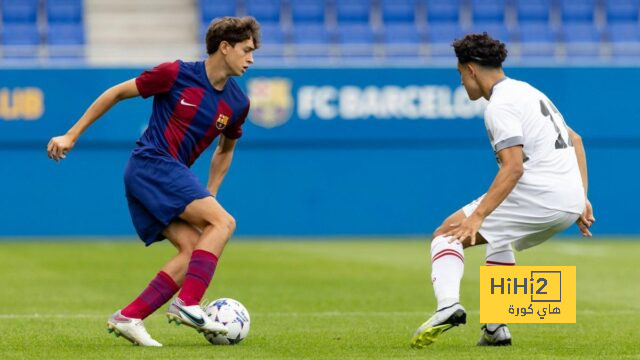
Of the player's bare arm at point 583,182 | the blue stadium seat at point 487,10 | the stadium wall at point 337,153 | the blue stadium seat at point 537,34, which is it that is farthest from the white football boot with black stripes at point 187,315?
the blue stadium seat at point 487,10

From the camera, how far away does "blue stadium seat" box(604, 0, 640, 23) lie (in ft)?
87.8

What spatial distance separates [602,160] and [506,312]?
16398 millimetres

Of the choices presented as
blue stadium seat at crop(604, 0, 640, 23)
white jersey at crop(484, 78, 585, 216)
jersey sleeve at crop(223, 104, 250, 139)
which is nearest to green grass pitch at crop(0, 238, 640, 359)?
white jersey at crop(484, 78, 585, 216)

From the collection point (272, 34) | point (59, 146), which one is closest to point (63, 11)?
point (272, 34)

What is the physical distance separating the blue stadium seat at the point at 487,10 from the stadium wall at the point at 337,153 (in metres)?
3.09

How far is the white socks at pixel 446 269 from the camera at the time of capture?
7.64 m

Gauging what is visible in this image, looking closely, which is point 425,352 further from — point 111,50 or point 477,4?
point 477,4

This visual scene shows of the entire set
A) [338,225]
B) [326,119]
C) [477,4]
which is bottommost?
[338,225]

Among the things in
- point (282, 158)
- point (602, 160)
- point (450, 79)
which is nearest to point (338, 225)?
point (282, 158)

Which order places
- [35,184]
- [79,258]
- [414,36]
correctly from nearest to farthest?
[79,258] < [35,184] < [414,36]

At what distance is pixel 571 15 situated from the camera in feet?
87.6

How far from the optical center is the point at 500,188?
24.5 ft

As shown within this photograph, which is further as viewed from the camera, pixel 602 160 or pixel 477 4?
pixel 477 4

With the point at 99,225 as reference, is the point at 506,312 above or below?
above
